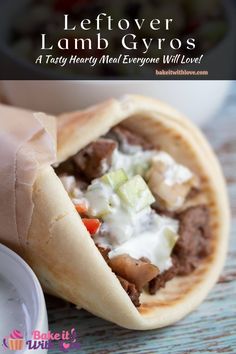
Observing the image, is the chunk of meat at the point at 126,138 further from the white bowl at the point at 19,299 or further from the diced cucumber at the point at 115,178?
the white bowl at the point at 19,299

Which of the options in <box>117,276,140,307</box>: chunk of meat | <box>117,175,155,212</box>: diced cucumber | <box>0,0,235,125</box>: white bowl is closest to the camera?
<box>117,276,140,307</box>: chunk of meat

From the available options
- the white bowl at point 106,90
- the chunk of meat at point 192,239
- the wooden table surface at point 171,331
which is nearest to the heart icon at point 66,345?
the wooden table surface at point 171,331

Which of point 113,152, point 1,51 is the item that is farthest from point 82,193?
point 1,51

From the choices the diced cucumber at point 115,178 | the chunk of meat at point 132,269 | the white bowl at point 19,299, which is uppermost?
the diced cucumber at point 115,178

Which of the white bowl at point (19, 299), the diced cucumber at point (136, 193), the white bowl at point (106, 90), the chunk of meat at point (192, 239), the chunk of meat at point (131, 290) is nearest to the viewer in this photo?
the white bowl at point (19, 299)

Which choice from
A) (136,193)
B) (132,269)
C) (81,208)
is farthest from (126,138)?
(132,269)

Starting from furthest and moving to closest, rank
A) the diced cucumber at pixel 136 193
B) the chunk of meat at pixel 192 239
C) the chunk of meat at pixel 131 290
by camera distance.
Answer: the chunk of meat at pixel 192 239, the diced cucumber at pixel 136 193, the chunk of meat at pixel 131 290

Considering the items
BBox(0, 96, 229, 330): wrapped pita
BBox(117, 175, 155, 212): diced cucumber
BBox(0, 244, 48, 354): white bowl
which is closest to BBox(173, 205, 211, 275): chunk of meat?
BBox(0, 96, 229, 330): wrapped pita

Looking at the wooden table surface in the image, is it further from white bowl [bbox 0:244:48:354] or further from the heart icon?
white bowl [bbox 0:244:48:354]
